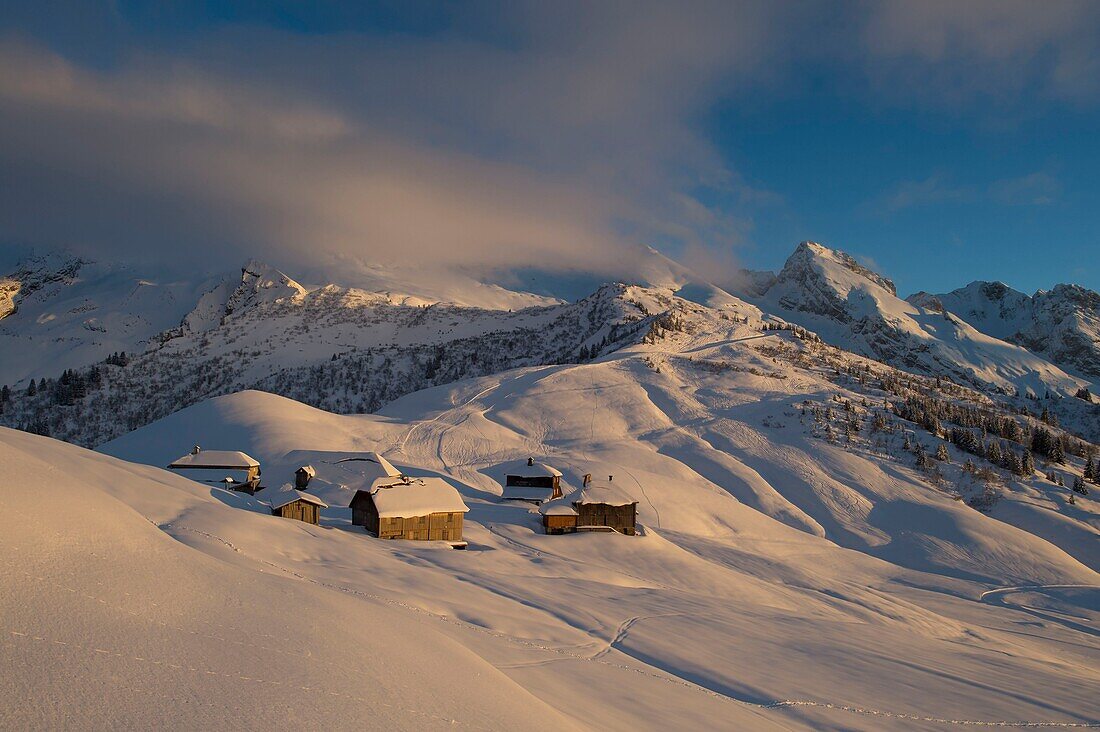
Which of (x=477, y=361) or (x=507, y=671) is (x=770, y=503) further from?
(x=477, y=361)

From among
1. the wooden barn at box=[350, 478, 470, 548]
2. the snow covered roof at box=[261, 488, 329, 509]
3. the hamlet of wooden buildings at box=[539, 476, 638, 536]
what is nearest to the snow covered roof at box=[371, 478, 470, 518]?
the wooden barn at box=[350, 478, 470, 548]

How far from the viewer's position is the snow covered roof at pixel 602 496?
43.1 metres

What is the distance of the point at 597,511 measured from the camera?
43219 mm

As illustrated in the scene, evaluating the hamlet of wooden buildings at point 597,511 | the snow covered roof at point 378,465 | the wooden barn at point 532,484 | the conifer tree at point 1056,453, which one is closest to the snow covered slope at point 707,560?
the hamlet of wooden buildings at point 597,511

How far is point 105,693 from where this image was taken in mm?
4664

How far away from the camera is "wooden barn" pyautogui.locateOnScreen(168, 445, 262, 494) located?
164ft

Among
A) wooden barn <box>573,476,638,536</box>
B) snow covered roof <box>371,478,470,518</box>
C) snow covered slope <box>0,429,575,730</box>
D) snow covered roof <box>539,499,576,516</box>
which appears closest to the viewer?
snow covered slope <box>0,429,575,730</box>

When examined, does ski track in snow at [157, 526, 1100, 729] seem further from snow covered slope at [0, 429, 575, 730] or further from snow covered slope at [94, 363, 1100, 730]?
snow covered slope at [0, 429, 575, 730]

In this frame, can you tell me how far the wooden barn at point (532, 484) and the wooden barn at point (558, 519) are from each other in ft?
32.6

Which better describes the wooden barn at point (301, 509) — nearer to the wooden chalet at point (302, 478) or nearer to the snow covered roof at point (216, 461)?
the wooden chalet at point (302, 478)

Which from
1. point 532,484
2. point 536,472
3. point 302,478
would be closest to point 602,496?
point 532,484

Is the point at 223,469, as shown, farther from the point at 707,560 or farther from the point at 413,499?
the point at 707,560

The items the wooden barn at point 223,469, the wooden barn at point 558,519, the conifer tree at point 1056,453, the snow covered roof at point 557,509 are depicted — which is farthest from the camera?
the conifer tree at point 1056,453

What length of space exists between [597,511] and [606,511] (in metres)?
0.63
